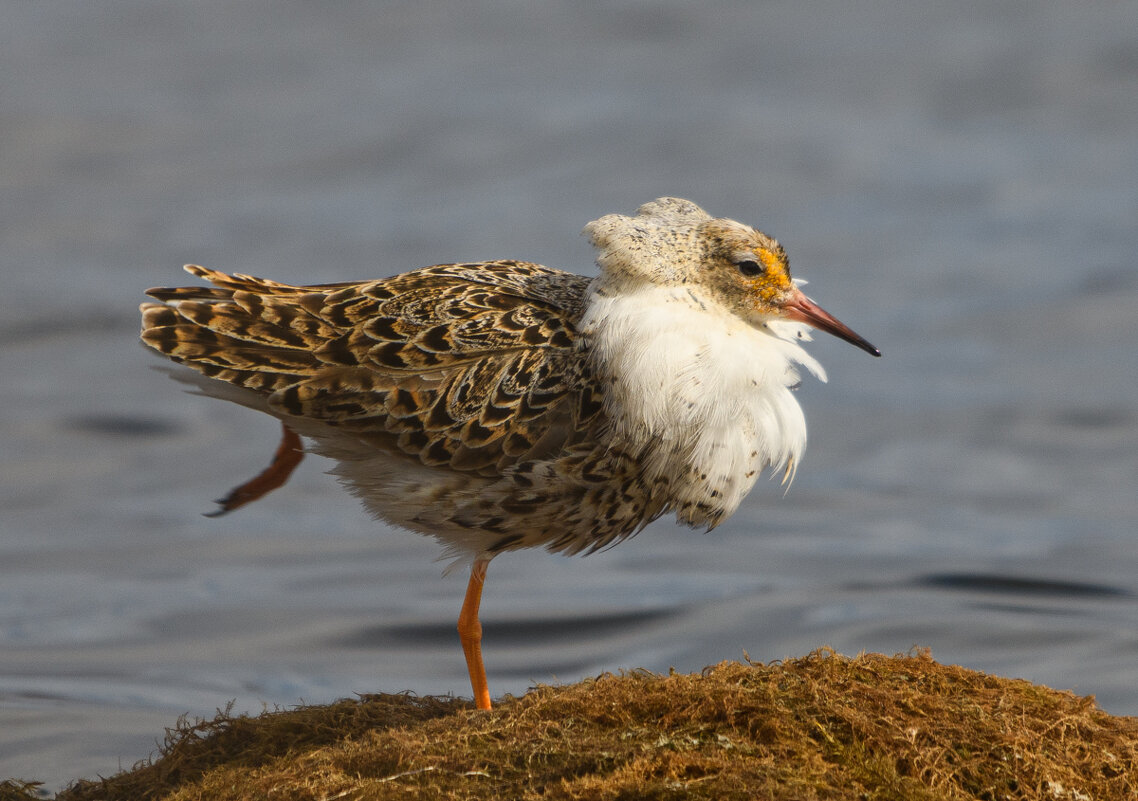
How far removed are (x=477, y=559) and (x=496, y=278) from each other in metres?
1.80

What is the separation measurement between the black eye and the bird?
0.04ft

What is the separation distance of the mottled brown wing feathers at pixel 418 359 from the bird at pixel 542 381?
12 mm

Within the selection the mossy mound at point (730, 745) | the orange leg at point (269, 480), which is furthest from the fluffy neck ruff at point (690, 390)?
the orange leg at point (269, 480)

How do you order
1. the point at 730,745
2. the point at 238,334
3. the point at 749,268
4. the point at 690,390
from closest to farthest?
1. the point at 730,745
2. the point at 690,390
3. the point at 749,268
4. the point at 238,334

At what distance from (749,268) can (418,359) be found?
2.10 meters

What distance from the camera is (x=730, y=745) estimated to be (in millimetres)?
6574

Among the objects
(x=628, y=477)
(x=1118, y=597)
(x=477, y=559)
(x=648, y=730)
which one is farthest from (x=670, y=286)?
(x=1118, y=597)

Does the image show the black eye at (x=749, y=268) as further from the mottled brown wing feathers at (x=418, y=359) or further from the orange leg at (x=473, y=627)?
the orange leg at (x=473, y=627)

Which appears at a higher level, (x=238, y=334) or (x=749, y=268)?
(x=749, y=268)

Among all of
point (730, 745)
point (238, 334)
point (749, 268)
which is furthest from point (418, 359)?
point (730, 745)

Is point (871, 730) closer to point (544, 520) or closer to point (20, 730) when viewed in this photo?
point (544, 520)

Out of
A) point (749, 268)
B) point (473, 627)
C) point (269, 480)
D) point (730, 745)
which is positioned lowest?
point (730, 745)

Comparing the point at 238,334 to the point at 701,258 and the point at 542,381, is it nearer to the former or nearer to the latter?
the point at 542,381

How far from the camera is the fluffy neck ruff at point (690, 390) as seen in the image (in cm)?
860
